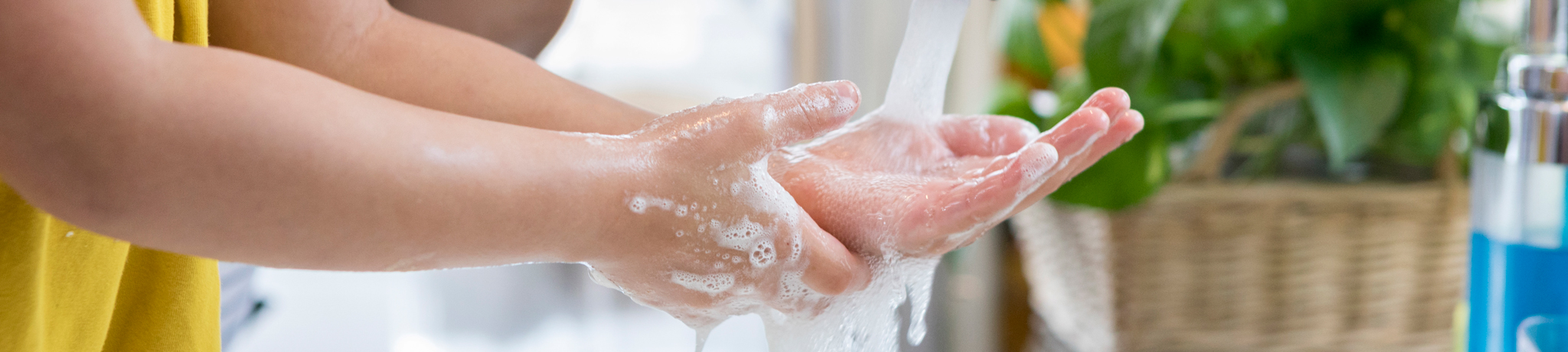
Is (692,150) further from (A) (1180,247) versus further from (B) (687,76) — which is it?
(B) (687,76)

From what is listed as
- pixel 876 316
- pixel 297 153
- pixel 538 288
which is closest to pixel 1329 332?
pixel 876 316

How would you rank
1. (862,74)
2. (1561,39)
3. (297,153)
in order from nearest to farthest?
(297,153)
(1561,39)
(862,74)

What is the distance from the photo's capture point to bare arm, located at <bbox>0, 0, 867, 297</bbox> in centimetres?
20

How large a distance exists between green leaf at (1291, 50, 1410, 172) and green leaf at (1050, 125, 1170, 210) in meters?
0.09

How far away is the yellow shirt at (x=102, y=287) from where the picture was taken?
29 cm

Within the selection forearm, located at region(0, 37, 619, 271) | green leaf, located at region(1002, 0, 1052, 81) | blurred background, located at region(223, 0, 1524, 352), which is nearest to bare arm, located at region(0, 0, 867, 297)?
forearm, located at region(0, 37, 619, 271)

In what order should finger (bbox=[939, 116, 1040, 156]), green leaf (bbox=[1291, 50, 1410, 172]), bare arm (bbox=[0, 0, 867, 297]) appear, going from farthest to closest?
green leaf (bbox=[1291, 50, 1410, 172]) → finger (bbox=[939, 116, 1040, 156]) → bare arm (bbox=[0, 0, 867, 297])

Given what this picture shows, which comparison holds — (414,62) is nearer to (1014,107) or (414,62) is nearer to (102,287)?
(102,287)

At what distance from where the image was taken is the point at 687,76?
939mm

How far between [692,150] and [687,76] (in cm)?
66

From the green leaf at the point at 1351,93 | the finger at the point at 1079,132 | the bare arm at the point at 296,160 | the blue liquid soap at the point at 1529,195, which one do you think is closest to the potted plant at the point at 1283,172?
the green leaf at the point at 1351,93

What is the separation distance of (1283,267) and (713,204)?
45cm

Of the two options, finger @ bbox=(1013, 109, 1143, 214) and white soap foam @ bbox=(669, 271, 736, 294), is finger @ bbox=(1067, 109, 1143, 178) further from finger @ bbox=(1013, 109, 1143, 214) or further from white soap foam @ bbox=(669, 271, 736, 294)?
white soap foam @ bbox=(669, 271, 736, 294)

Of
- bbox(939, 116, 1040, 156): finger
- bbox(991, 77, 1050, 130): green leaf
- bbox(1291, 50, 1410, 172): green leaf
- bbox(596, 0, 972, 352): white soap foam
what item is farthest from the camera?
bbox(991, 77, 1050, 130): green leaf
